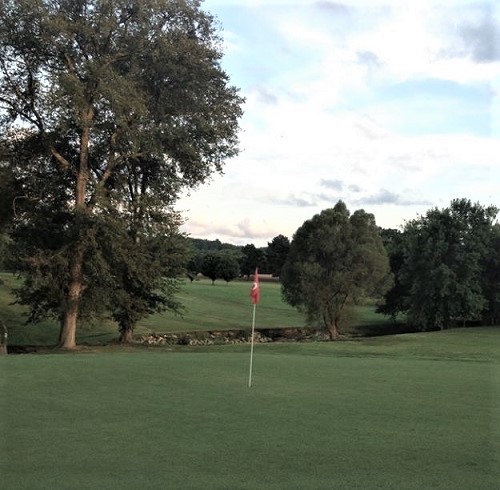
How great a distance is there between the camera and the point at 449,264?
35.9m

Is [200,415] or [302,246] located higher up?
[302,246]

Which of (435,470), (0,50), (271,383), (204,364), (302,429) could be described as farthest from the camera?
(0,50)

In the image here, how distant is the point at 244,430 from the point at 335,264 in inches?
995

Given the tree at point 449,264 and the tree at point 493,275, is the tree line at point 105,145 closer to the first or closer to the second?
the tree at point 449,264

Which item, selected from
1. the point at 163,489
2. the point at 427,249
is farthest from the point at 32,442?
the point at 427,249

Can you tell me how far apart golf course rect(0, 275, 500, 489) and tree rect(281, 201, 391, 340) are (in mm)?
18364

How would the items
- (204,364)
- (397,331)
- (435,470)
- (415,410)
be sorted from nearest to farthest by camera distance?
1. (435,470)
2. (415,410)
3. (204,364)
4. (397,331)

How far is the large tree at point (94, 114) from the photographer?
67.9 ft

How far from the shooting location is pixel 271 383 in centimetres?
1052

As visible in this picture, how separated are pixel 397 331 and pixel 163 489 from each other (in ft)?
142

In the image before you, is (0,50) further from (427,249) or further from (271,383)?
(427,249)

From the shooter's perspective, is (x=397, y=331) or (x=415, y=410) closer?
(x=415, y=410)

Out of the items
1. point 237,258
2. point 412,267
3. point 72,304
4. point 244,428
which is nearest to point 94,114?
point 72,304

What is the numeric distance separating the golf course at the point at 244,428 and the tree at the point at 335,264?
60.2ft
